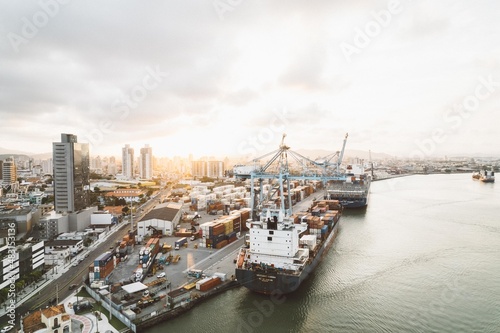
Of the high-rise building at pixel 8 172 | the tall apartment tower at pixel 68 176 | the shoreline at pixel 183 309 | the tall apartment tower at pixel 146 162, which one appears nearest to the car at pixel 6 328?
the shoreline at pixel 183 309

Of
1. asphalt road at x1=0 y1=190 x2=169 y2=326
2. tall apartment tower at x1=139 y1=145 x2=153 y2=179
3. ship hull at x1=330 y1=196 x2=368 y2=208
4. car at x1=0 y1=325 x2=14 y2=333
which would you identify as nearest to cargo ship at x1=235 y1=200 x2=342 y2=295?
asphalt road at x1=0 y1=190 x2=169 y2=326

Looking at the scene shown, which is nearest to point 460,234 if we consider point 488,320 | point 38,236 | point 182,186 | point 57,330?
point 488,320

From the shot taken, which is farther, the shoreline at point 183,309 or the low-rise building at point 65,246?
the low-rise building at point 65,246

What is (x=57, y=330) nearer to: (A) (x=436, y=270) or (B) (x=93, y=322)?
(B) (x=93, y=322)

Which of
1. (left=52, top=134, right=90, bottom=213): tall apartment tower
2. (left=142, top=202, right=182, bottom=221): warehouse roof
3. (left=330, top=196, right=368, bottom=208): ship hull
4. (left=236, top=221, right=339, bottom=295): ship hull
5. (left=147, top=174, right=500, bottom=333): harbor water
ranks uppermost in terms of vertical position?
(left=52, top=134, right=90, bottom=213): tall apartment tower

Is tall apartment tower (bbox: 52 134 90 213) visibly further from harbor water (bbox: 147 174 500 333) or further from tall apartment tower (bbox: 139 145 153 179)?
tall apartment tower (bbox: 139 145 153 179)

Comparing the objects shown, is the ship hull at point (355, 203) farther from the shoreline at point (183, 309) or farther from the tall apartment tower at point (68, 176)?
the tall apartment tower at point (68, 176)
